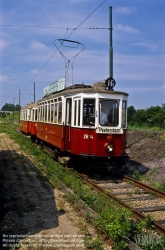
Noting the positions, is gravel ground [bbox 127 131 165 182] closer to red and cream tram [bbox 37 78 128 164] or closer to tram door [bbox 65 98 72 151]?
red and cream tram [bbox 37 78 128 164]

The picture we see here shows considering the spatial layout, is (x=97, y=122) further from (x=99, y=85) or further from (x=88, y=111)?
(x=99, y=85)

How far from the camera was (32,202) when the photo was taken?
280 inches

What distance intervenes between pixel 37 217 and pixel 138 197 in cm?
323

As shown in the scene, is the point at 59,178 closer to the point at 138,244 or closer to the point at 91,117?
the point at 91,117

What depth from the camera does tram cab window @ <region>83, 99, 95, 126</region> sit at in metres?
10.6

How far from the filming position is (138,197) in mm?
8430

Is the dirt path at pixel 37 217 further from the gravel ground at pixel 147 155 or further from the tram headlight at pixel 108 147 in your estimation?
the gravel ground at pixel 147 155

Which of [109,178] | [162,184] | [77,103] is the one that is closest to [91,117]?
[77,103]

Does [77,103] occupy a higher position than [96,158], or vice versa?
[77,103]

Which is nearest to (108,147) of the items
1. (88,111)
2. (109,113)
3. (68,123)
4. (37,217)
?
(109,113)

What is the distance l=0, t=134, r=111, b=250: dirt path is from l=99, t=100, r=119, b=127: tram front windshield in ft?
8.99

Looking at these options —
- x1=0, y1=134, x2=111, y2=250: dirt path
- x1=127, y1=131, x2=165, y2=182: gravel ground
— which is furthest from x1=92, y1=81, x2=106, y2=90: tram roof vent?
x1=0, y1=134, x2=111, y2=250: dirt path

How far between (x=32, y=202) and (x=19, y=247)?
2.36 metres

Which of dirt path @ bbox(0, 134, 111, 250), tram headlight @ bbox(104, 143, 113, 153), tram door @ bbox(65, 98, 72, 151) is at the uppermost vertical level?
tram door @ bbox(65, 98, 72, 151)
